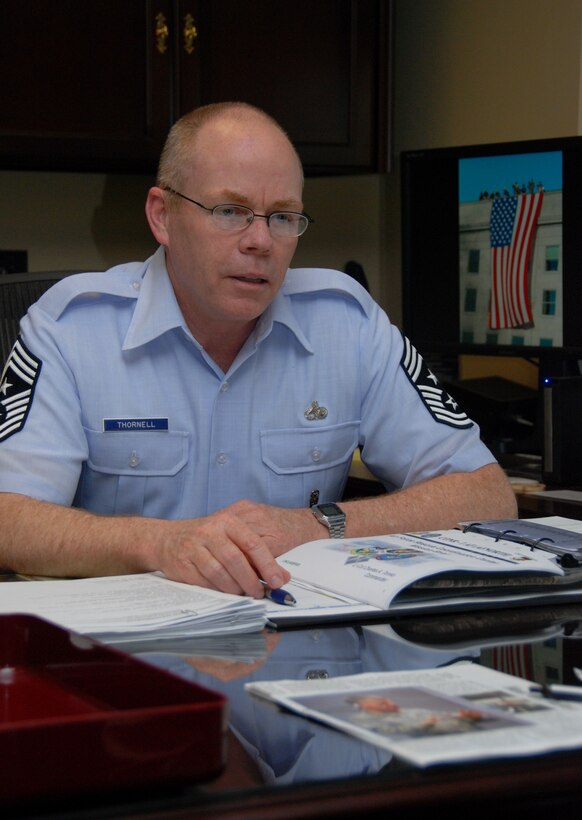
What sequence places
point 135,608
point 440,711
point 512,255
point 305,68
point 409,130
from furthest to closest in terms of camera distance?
1. point 409,130
2. point 305,68
3. point 512,255
4. point 135,608
5. point 440,711

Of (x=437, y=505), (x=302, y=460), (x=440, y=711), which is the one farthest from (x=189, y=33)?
(x=440, y=711)

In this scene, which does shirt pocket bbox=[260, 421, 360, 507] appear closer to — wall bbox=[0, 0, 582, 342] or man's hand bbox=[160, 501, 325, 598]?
man's hand bbox=[160, 501, 325, 598]

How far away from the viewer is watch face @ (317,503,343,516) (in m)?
1.47

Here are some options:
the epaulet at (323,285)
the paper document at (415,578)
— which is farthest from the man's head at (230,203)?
the paper document at (415,578)

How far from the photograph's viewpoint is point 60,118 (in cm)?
255

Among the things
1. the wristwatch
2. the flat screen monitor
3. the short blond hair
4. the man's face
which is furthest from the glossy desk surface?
the flat screen monitor

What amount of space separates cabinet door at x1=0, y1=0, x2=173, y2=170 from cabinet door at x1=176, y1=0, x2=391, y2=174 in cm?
7

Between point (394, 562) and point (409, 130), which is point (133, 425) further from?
point (409, 130)

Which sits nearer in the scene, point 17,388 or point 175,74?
point 17,388

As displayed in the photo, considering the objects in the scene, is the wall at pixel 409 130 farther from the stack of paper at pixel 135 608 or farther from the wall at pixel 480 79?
the stack of paper at pixel 135 608

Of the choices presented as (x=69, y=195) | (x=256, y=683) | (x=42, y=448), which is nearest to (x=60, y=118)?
(x=69, y=195)

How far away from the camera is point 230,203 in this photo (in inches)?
64.3

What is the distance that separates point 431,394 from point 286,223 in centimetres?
35

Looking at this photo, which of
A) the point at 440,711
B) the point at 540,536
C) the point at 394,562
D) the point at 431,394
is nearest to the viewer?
the point at 440,711
